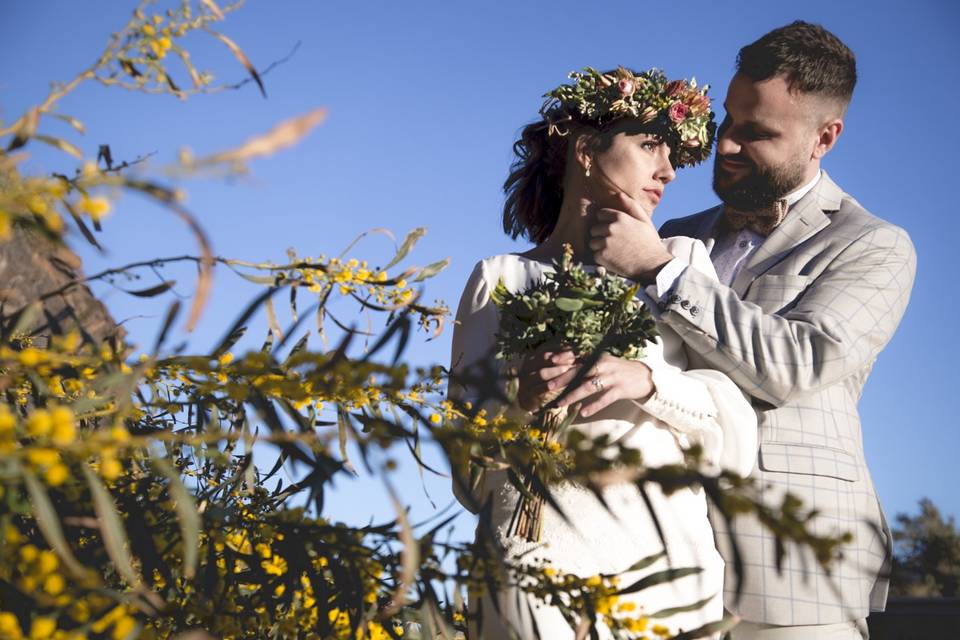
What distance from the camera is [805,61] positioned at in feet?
8.52

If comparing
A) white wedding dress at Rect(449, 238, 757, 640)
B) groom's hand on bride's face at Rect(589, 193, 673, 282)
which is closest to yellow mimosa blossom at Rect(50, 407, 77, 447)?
white wedding dress at Rect(449, 238, 757, 640)

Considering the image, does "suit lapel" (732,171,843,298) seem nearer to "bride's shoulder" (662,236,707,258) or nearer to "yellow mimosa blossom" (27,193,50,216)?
"bride's shoulder" (662,236,707,258)

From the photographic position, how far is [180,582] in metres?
1.29

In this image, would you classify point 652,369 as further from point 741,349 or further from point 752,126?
point 752,126

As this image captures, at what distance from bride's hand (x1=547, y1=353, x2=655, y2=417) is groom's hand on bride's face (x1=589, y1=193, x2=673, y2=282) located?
1.00 feet

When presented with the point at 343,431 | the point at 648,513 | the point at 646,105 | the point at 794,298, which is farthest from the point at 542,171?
the point at 343,431

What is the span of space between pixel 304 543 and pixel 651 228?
43.0 inches

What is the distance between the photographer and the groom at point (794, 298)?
6.27ft

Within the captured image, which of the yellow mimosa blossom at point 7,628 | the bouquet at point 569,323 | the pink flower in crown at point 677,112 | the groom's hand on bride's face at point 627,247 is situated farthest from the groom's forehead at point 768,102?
the yellow mimosa blossom at point 7,628

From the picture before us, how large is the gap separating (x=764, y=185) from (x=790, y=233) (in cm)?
17

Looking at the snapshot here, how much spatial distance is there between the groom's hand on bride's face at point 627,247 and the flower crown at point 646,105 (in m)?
0.23

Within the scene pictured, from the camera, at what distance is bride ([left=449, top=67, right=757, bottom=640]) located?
5.24 ft

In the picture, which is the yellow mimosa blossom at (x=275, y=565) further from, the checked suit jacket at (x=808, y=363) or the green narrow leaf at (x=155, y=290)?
the checked suit jacket at (x=808, y=363)

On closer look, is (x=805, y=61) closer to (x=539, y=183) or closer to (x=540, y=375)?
(x=539, y=183)
